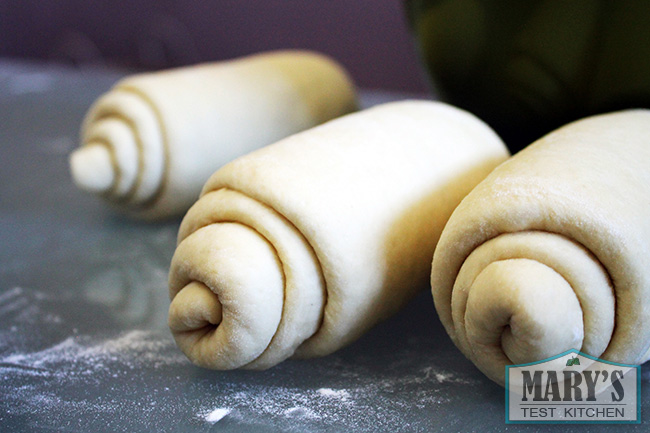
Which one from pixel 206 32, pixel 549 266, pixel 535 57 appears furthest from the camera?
pixel 206 32

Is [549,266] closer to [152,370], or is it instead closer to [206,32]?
[152,370]

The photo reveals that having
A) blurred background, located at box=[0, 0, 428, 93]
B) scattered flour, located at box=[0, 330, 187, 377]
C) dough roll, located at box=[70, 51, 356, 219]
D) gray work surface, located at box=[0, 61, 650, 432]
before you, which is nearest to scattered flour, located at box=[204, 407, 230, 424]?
gray work surface, located at box=[0, 61, 650, 432]

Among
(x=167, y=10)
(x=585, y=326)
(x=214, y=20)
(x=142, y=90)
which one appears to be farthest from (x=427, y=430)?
(x=167, y=10)

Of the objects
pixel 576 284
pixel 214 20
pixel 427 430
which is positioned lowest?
pixel 427 430

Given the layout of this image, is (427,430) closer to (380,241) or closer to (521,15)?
(380,241)
